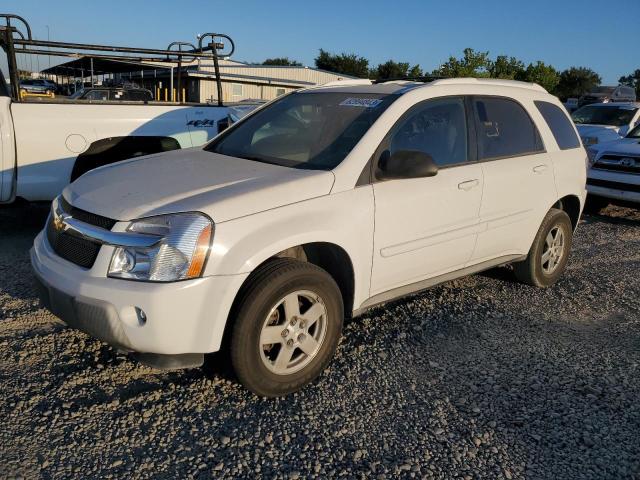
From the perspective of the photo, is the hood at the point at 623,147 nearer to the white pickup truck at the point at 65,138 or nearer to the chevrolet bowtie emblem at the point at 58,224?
the white pickup truck at the point at 65,138

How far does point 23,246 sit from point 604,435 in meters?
5.28

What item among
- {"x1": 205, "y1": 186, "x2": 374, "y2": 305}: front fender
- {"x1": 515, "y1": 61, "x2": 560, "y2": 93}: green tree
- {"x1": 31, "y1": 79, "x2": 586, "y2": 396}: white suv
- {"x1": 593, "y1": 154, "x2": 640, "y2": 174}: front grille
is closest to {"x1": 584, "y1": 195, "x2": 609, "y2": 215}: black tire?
{"x1": 593, "y1": 154, "x2": 640, "y2": 174}: front grille

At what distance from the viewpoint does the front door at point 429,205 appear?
359 cm

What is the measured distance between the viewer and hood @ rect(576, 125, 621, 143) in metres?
11.0

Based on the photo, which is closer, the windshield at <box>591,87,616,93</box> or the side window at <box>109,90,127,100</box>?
the side window at <box>109,90,127,100</box>

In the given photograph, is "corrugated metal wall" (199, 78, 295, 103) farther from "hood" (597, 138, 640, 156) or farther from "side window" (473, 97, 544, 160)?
"side window" (473, 97, 544, 160)

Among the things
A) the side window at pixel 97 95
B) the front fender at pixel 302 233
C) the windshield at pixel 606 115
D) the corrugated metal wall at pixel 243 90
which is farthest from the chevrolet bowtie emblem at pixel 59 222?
the corrugated metal wall at pixel 243 90

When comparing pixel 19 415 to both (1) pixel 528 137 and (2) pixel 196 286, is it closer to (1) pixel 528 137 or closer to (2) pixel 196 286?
(2) pixel 196 286

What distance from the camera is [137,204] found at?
120 inches

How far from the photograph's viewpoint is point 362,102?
156 inches

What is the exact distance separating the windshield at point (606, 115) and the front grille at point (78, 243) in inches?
474

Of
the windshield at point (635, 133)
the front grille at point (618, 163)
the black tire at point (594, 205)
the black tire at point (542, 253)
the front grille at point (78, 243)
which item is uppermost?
the windshield at point (635, 133)

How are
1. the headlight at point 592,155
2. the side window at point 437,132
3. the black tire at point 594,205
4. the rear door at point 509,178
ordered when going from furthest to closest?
the black tire at point 594,205, the headlight at point 592,155, the rear door at point 509,178, the side window at point 437,132

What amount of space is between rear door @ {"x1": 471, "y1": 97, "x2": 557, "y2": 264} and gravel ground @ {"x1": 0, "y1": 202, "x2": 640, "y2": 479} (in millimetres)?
652
